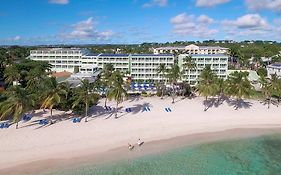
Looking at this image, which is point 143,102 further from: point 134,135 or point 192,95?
point 134,135

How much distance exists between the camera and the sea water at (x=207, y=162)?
105ft

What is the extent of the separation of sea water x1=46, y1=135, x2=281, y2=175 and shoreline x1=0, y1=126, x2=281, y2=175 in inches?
42.3

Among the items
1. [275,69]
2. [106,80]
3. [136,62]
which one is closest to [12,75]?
[106,80]

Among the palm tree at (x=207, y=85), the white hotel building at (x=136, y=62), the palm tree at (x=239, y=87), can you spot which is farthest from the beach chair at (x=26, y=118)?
the white hotel building at (x=136, y=62)

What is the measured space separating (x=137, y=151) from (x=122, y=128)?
764cm

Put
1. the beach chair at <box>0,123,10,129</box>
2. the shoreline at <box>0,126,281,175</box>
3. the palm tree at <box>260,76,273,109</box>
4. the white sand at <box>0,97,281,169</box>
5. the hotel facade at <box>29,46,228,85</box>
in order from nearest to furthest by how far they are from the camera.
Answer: the shoreline at <box>0,126,281,175</box> < the white sand at <box>0,97,281,169</box> < the beach chair at <box>0,123,10,129</box> < the palm tree at <box>260,76,273,109</box> < the hotel facade at <box>29,46,228,85</box>

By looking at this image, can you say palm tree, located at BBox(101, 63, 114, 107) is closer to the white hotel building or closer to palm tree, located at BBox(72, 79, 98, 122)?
palm tree, located at BBox(72, 79, 98, 122)

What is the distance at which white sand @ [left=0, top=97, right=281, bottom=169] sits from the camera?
3616 cm

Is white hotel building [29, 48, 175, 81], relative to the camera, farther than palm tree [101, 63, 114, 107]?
Yes

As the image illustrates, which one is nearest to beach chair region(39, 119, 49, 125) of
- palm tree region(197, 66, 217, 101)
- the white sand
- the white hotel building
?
the white sand

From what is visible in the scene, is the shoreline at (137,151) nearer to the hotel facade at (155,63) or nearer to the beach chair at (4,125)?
the beach chair at (4,125)

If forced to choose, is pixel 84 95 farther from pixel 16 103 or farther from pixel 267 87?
pixel 267 87

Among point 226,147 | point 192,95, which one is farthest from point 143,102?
point 226,147

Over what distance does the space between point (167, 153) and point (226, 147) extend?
9.16 metres
